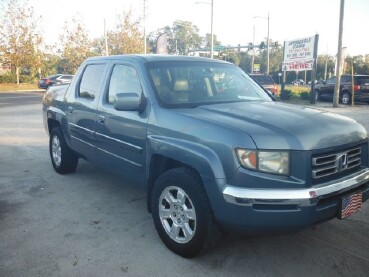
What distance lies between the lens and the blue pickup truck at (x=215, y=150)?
2705 mm

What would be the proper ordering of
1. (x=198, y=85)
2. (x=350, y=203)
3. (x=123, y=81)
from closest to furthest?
(x=350, y=203) < (x=198, y=85) < (x=123, y=81)

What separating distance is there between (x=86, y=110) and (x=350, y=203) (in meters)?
3.27

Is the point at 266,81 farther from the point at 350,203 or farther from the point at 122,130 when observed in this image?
the point at 350,203

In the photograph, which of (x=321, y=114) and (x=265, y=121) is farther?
(x=321, y=114)

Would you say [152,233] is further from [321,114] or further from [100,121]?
[321,114]

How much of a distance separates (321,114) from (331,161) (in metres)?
0.68

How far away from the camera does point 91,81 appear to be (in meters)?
4.81

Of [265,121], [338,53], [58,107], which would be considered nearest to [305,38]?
[338,53]

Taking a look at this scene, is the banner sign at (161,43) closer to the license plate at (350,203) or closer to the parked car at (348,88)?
the parked car at (348,88)

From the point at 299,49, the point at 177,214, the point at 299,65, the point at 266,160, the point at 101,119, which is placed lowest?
the point at 177,214

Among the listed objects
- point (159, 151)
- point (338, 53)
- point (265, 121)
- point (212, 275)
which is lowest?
point (212, 275)

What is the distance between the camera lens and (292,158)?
2701 millimetres

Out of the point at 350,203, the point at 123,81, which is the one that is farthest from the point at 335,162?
the point at 123,81

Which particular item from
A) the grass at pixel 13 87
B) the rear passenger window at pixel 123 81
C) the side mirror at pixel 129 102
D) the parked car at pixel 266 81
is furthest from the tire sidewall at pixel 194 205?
the grass at pixel 13 87
